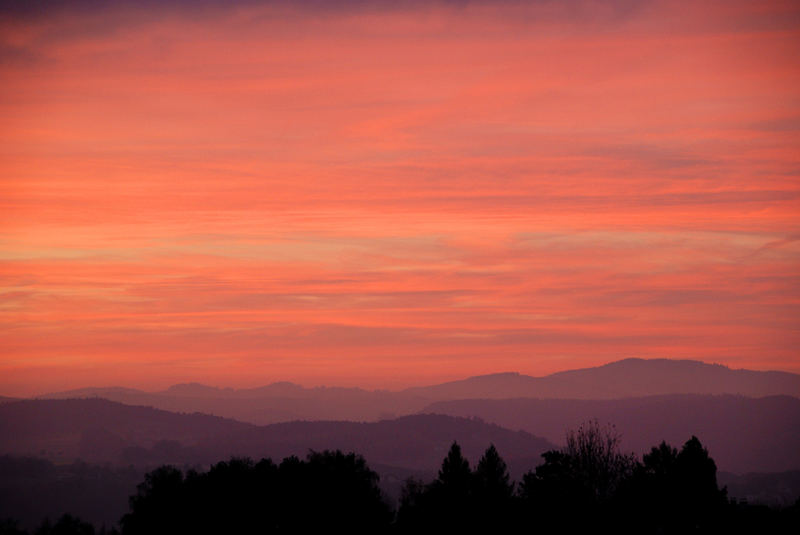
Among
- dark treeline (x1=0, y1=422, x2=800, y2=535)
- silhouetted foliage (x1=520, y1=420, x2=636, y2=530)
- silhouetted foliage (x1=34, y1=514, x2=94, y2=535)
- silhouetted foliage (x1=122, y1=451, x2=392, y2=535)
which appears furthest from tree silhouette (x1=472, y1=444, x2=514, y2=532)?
silhouetted foliage (x1=34, y1=514, x2=94, y2=535)

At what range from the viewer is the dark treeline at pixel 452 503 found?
347ft

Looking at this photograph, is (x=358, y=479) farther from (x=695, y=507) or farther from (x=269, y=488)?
(x=695, y=507)

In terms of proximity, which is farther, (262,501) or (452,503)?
(452,503)

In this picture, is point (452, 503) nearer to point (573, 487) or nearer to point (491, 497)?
point (491, 497)

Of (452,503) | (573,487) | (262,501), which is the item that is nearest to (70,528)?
(262,501)

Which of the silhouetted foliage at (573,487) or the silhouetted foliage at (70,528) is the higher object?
the silhouetted foliage at (573,487)

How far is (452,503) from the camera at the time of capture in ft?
386

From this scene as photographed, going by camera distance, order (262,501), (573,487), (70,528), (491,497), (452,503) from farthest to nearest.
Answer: (491,497)
(452,503)
(262,501)
(573,487)
(70,528)

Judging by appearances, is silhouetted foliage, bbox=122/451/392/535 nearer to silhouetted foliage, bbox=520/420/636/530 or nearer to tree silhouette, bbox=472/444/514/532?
A: tree silhouette, bbox=472/444/514/532

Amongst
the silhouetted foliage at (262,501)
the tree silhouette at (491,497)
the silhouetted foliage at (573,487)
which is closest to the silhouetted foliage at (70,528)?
the silhouetted foliage at (262,501)

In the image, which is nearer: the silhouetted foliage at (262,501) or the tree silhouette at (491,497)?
the silhouetted foliage at (262,501)

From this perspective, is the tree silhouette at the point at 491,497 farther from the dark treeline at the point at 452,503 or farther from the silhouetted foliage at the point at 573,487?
the silhouetted foliage at the point at 573,487

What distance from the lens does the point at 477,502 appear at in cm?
11838

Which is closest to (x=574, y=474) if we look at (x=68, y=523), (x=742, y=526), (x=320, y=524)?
(x=742, y=526)
